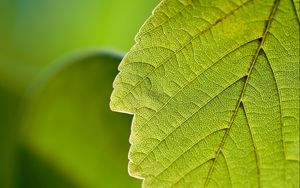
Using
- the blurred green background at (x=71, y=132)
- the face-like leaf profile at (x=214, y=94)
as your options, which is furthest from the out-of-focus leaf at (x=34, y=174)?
the face-like leaf profile at (x=214, y=94)

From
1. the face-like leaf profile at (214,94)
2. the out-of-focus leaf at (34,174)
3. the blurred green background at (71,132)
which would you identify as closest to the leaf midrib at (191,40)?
the face-like leaf profile at (214,94)

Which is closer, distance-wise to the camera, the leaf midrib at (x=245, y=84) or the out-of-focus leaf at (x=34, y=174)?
the leaf midrib at (x=245, y=84)

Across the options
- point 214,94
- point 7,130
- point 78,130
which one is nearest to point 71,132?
point 78,130

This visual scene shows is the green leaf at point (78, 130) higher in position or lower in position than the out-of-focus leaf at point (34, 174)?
higher

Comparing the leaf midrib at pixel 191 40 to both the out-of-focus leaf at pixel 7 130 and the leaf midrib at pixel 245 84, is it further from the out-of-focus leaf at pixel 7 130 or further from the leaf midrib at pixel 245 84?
the out-of-focus leaf at pixel 7 130

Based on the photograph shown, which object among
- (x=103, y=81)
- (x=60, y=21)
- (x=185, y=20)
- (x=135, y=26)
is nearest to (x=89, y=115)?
(x=103, y=81)

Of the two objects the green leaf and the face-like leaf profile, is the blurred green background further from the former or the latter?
the face-like leaf profile
